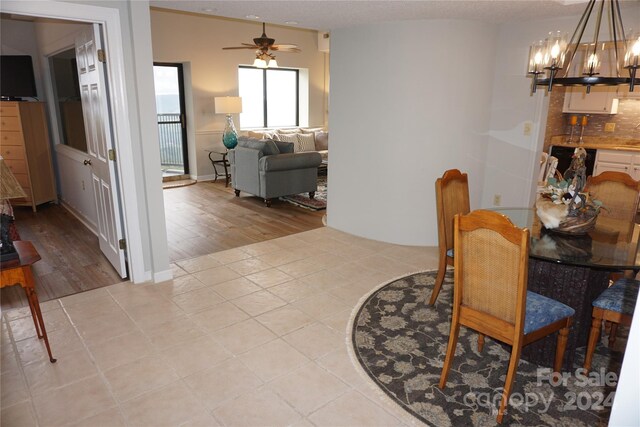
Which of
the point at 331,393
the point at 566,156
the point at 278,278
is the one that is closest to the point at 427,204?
the point at 278,278

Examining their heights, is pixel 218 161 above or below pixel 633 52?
below

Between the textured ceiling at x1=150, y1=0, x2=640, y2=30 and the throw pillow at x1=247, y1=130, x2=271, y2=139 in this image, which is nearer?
the textured ceiling at x1=150, y1=0, x2=640, y2=30

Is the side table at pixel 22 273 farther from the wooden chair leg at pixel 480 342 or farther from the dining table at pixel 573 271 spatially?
the dining table at pixel 573 271

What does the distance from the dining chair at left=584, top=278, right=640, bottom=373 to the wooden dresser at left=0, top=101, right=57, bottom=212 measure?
6.14 meters

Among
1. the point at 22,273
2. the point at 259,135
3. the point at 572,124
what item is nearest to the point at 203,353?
the point at 22,273

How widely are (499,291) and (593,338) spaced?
879 millimetres

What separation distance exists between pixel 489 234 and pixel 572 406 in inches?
41.8

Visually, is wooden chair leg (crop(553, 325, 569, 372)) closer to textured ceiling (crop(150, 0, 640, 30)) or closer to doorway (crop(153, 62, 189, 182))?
textured ceiling (crop(150, 0, 640, 30))

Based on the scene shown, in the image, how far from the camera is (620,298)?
2387 mm

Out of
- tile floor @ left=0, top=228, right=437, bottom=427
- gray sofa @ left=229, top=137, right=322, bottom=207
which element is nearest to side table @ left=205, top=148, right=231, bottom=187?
gray sofa @ left=229, top=137, right=322, bottom=207

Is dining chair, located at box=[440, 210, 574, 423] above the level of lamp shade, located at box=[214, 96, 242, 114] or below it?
below

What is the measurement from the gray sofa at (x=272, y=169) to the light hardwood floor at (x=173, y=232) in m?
0.25

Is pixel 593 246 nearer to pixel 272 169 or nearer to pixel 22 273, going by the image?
pixel 22 273

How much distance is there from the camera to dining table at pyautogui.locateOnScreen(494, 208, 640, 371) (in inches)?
91.9
